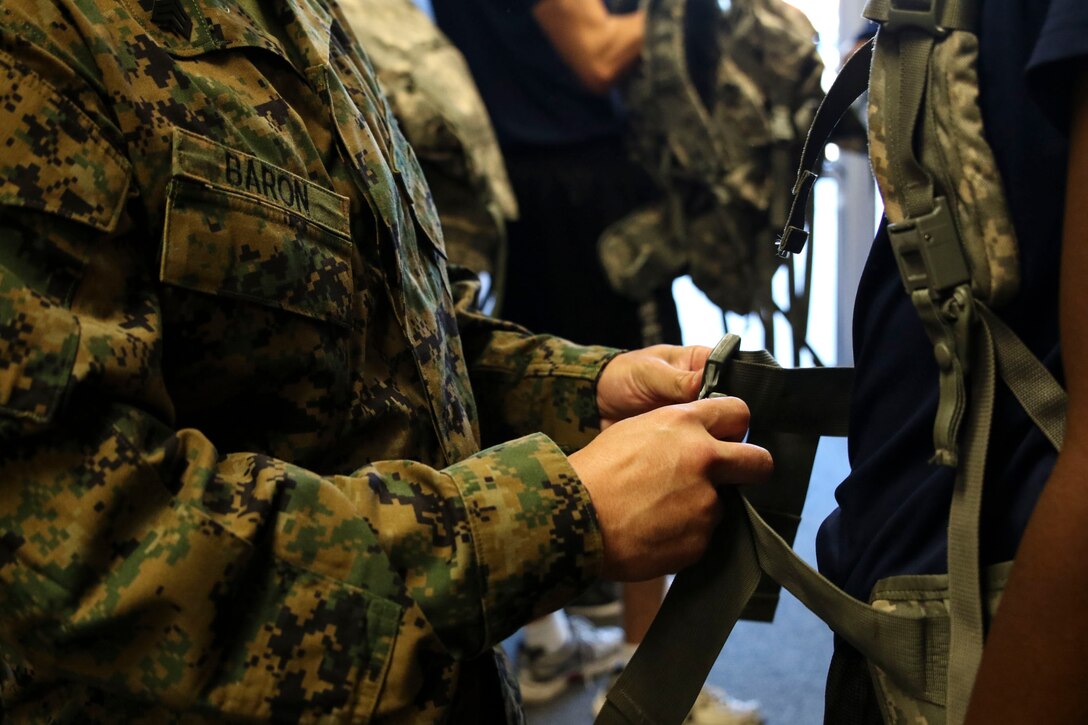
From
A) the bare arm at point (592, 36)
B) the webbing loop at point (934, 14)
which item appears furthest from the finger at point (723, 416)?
the bare arm at point (592, 36)

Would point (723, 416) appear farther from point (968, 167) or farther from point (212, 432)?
point (212, 432)

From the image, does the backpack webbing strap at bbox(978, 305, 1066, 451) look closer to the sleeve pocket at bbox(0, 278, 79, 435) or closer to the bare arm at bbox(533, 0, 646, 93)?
the sleeve pocket at bbox(0, 278, 79, 435)

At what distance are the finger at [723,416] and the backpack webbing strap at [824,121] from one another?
13cm

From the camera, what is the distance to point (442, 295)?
0.83 metres

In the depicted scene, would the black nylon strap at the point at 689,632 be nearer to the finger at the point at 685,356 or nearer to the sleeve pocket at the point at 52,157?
the finger at the point at 685,356

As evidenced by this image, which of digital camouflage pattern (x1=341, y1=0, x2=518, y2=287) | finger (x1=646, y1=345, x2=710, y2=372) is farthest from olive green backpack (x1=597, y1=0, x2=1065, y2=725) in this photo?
digital camouflage pattern (x1=341, y1=0, x2=518, y2=287)

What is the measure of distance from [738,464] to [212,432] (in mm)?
358

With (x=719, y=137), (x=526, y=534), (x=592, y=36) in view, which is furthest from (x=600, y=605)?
(x=526, y=534)

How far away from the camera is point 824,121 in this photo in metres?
0.63

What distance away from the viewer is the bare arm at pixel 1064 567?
446mm

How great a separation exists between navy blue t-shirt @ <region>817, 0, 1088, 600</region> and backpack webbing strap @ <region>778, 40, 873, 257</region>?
0.10 meters

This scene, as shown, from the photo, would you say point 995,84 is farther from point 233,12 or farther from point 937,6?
point 233,12

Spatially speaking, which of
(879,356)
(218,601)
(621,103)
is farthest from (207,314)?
(621,103)

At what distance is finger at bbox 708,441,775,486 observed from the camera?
628 mm
